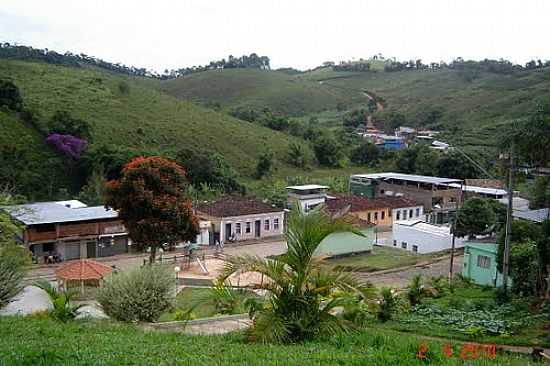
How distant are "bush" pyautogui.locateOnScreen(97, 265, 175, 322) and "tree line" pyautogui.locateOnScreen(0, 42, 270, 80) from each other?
75.1 meters

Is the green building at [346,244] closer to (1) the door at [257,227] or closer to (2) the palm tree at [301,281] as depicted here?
(1) the door at [257,227]

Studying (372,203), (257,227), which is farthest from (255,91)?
(257,227)

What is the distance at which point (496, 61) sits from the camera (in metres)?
130

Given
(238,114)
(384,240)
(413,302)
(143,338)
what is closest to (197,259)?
(384,240)

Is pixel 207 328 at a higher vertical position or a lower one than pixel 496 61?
lower

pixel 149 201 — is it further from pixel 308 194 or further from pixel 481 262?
pixel 308 194

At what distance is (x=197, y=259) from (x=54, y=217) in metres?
7.67

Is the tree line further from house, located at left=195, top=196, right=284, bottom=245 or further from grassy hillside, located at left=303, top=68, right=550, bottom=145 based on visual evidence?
house, located at left=195, top=196, right=284, bottom=245

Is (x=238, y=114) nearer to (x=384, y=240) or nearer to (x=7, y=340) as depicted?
(x=384, y=240)

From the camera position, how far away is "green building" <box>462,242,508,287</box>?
24109mm

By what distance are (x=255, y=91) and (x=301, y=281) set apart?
10174cm

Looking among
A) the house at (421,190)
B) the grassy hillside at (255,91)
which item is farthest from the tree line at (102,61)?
the house at (421,190)

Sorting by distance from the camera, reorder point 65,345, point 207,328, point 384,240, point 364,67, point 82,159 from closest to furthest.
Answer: point 65,345, point 207,328, point 384,240, point 82,159, point 364,67

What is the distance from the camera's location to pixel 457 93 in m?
97.1
